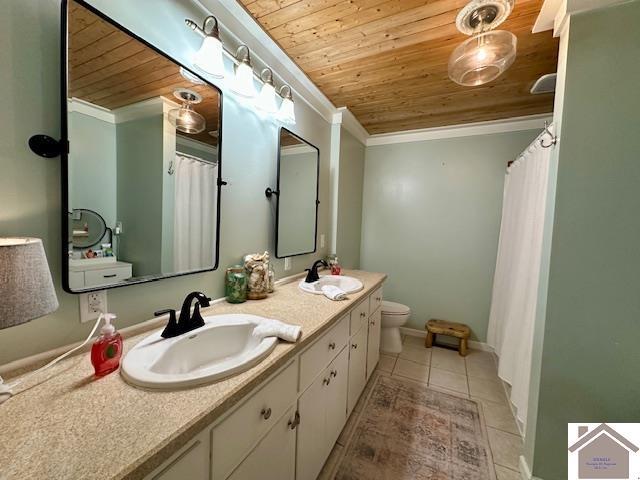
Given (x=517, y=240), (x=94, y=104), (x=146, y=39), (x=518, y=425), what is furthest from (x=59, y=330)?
(x=517, y=240)

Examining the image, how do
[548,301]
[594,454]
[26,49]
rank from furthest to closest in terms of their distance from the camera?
[548,301], [594,454], [26,49]

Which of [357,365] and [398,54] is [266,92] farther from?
[357,365]

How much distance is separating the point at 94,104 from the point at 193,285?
0.77 meters

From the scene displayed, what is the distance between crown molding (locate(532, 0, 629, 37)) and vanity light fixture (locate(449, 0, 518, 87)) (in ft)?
0.65

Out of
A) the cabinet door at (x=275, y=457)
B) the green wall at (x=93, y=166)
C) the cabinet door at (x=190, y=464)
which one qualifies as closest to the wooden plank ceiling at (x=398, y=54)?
the green wall at (x=93, y=166)

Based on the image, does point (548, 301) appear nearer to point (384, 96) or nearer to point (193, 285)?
point (193, 285)

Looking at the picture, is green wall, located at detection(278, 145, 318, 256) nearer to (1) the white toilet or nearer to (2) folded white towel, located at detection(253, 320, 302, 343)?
(2) folded white towel, located at detection(253, 320, 302, 343)

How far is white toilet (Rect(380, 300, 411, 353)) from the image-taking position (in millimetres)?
2379

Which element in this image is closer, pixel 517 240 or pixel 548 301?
pixel 548 301

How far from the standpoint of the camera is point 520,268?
1.69 meters

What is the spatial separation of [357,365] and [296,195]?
127 cm

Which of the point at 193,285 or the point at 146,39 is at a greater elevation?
the point at 146,39

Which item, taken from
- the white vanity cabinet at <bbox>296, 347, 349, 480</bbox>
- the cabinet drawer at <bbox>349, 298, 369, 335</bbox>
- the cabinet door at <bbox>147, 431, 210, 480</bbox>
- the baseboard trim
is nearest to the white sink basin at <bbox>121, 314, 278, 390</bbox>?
the cabinet door at <bbox>147, 431, 210, 480</bbox>

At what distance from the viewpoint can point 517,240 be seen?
73.7 inches
